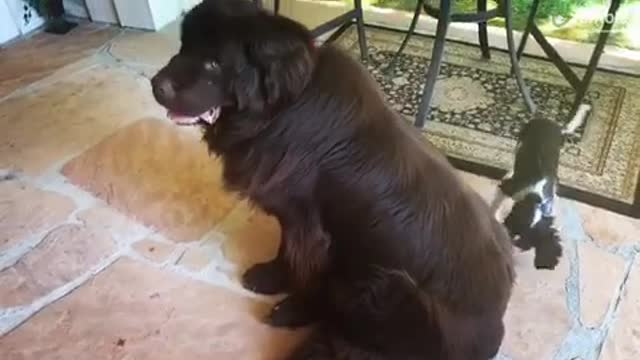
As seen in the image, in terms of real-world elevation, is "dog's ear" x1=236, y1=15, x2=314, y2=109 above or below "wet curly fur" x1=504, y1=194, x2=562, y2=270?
above

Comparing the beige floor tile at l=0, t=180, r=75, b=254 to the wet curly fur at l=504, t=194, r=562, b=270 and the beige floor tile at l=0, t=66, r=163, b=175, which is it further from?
the wet curly fur at l=504, t=194, r=562, b=270

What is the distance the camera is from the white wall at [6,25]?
256 cm

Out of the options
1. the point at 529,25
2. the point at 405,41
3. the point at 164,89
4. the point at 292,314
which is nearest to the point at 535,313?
the point at 292,314

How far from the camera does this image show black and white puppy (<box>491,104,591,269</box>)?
154cm

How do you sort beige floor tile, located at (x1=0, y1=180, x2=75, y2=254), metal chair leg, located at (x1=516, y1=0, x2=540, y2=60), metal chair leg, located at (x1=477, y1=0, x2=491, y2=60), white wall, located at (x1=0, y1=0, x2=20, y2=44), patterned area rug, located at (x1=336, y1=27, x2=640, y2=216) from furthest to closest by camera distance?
white wall, located at (x1=0, y1=0, x2=20, y2=44), metal chair leg, located at (x1=477, y1=0, x2=491, y2=60), metal chair leg, located at (x1=516, y1=0, x2=540, y2=60), patterned area rug, located at (x1=336, y1=27, x2=640, y2=216), beige floor tile, located at (x1=0, y1=180, x2=75, y2=254)

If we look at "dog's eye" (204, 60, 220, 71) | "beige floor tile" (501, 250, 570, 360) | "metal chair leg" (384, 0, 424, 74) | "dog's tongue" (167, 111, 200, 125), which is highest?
"dog's eye" (204, 60, 220, 71)

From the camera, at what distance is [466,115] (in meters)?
2.15

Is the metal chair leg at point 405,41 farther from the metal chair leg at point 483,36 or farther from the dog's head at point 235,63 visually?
the dog's head at point 235,63

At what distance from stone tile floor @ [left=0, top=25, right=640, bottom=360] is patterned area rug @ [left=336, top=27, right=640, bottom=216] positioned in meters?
0.14

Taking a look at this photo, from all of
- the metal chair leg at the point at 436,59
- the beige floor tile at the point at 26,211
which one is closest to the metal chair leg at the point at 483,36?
the metal chair leg at the point at 436,59

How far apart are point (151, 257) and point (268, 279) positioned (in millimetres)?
323

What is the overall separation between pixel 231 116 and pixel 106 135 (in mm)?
1015

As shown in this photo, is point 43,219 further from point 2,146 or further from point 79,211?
point 2,146

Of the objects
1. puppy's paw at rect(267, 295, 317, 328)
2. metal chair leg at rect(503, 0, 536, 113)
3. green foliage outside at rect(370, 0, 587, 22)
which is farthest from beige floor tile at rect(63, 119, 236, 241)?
green foliage outside at rect(370, 0, 587, 22)
